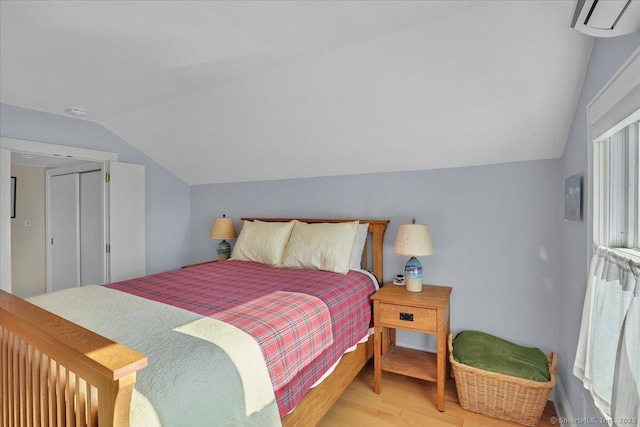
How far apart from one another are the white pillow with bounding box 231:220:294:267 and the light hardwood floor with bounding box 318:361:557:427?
118cm

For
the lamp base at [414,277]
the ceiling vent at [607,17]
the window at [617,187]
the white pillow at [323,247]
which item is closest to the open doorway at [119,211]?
the white pillow at [323,247]

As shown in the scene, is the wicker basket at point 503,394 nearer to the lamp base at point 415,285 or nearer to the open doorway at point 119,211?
the lamp base at point 415,285

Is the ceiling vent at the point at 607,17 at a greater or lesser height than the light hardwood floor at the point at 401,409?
greater

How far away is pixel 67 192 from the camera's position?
4.02 m

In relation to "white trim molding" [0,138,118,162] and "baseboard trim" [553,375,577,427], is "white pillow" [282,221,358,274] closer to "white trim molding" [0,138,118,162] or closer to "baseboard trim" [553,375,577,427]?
"baseboard trim" [553,375,577,427]

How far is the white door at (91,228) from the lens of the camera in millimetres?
3562

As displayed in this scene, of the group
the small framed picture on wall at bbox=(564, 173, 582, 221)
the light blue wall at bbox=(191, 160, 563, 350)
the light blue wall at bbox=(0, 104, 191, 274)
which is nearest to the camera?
the small framed picture on wall at bbox=(564, 173, 582, 221)

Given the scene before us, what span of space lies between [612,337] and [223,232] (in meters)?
3.19

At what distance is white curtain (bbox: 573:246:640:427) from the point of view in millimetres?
961

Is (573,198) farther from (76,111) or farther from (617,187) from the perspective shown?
(76,111)

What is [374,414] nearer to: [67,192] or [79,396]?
[79,396]

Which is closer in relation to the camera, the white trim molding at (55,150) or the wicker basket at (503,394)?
the wicker basket at (503,394)

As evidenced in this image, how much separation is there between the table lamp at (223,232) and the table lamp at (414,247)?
1970 mm

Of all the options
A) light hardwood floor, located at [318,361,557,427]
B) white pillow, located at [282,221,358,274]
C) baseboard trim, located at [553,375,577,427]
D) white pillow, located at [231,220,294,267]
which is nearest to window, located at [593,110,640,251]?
baseboard trim, located at [553,375,577,427]
